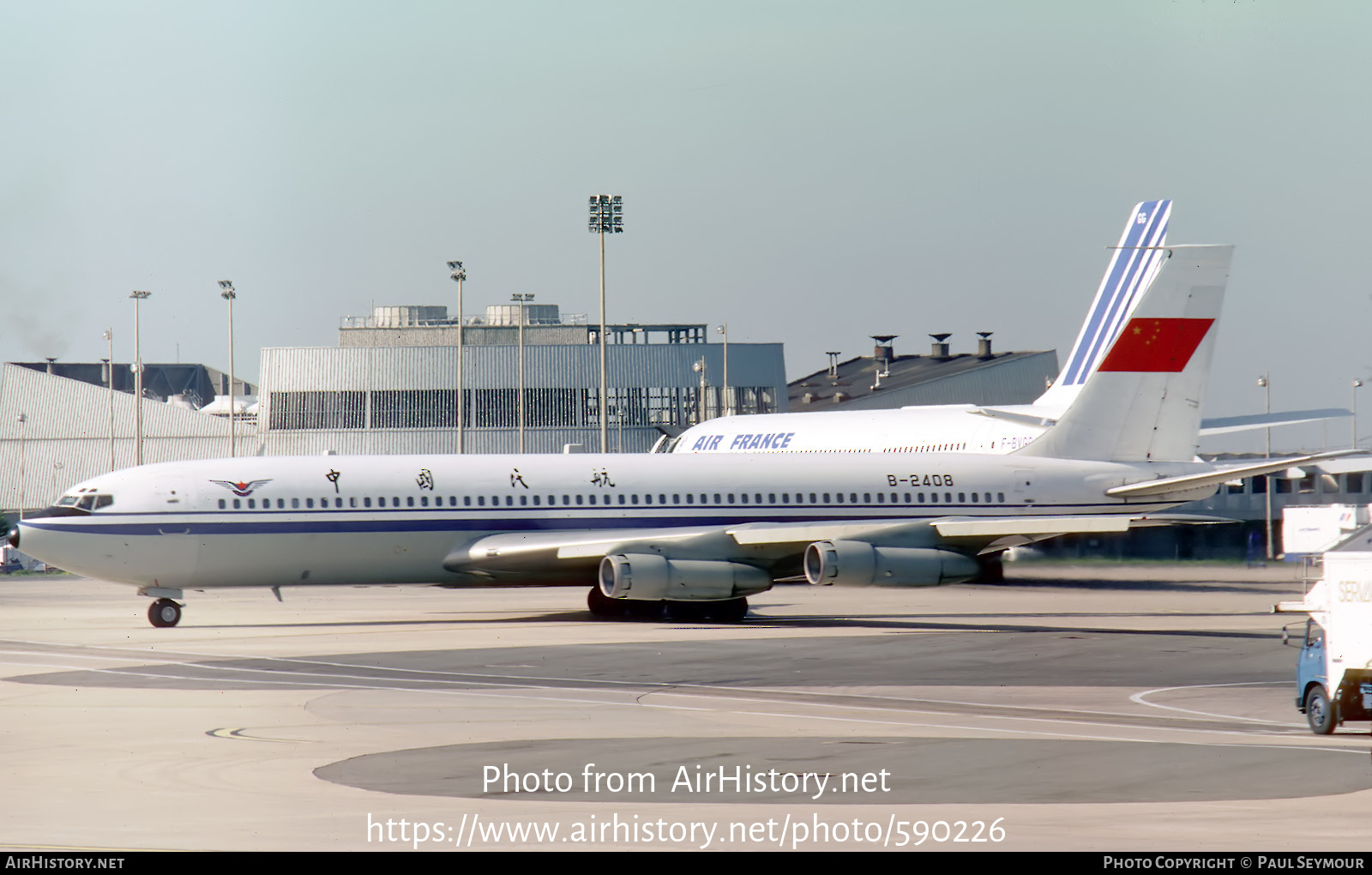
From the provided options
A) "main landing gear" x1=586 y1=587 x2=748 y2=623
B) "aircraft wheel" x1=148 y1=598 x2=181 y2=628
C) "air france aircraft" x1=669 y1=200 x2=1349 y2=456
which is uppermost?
"air france aircraft" x1=669 y1=200 x2=1349 y2=456

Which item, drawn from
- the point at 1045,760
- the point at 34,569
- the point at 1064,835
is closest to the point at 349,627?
the point at 1045,760

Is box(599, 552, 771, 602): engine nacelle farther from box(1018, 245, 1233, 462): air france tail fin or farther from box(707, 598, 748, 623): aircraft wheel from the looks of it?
box(1018, 245, 1233, 462): air france tail fin

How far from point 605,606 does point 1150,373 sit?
18.5m

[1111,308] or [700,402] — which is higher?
Answer: [1111,308]

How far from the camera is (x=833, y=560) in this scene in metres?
40.8

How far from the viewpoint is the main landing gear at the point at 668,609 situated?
4362 centimetres

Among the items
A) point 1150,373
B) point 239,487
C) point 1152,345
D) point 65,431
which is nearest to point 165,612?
point 239,487

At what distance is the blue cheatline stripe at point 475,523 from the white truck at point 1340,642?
25310 millimetres

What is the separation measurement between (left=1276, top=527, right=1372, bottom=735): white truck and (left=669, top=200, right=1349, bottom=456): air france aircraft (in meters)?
35.7

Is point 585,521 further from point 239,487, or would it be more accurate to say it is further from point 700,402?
point 700,402

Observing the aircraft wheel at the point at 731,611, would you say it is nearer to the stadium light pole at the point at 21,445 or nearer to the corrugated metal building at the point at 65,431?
the corrugated metal building at the point at 65,431

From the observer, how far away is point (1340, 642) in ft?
67.4

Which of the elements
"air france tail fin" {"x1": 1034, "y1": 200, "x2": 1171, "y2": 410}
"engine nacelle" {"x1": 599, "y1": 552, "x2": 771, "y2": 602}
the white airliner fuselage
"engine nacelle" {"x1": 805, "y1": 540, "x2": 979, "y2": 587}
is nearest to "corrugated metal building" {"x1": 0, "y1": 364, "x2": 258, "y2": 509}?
"air france tail fin" {"x1": 1034, "y1": 200, "x2": 1171, "y2": 410}

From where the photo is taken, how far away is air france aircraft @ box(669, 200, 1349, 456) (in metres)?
62.8
